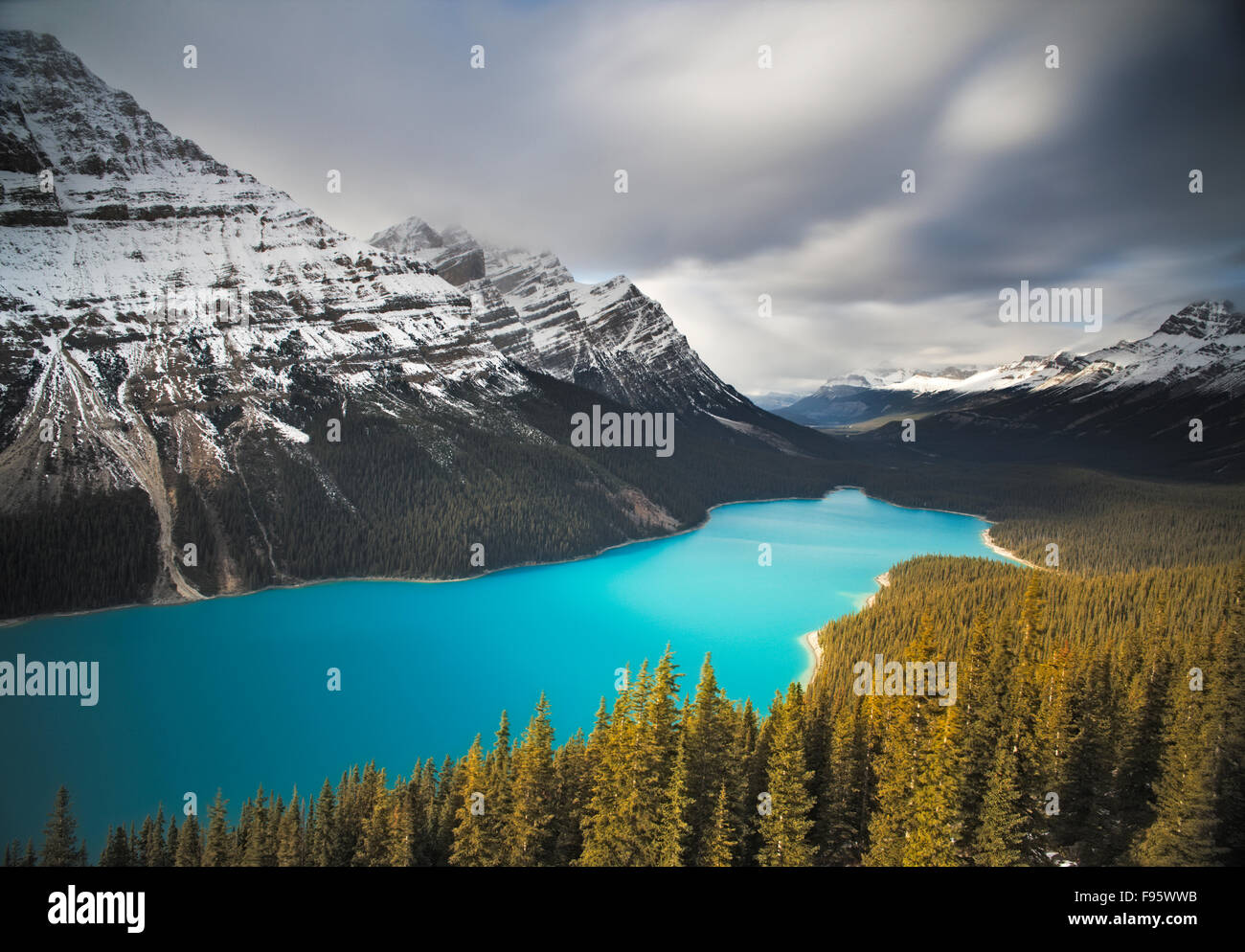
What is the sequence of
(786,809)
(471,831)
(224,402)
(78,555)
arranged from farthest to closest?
(224,402) < (78,555) < (471,831) < (786,809)

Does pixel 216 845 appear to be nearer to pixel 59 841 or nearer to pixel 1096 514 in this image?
pixel 59 841

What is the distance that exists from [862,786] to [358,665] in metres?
49.6

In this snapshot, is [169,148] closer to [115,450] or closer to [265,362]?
[265,362]

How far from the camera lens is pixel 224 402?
107938 mm

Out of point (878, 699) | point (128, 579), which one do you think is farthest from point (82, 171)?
point (878, 699)

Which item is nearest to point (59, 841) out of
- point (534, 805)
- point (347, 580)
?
point (534, 805)

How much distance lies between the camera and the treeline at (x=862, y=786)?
19750mm

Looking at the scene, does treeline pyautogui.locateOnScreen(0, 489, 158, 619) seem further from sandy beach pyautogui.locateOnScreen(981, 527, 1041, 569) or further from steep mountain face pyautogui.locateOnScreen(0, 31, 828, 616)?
sandy beach pyautogui.locateOnScreen(981, 527, 1041, 569)

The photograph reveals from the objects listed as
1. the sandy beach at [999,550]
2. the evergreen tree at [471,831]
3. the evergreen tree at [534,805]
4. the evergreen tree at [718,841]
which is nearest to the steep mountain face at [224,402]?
the sandy beach at [999,550]

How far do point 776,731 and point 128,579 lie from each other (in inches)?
3162

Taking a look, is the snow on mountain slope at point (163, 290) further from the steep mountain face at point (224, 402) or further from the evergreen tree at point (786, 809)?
the evergreen tree at point (786, 809)

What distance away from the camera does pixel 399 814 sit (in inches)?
935

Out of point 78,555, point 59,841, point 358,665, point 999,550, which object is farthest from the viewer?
point 999,550

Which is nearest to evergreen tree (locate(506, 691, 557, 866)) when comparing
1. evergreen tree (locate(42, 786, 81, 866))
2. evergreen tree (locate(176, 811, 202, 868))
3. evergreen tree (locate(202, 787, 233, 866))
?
evergreen tree (locate(202, 787, 233, 866))
